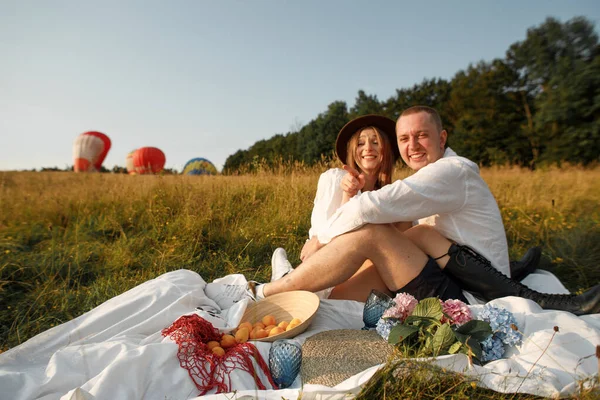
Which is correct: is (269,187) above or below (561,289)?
above

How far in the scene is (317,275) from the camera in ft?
7.95

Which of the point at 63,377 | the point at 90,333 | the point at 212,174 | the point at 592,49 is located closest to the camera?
the point at 63,377

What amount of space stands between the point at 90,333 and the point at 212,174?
15.0 feet

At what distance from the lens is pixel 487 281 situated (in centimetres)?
240

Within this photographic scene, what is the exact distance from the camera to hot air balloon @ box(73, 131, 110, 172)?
85.3 ft

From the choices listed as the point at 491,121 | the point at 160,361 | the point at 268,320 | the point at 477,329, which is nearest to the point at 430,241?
the point at 477,329

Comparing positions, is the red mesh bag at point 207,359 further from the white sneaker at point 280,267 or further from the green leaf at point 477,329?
the white sneaker at point 280,267

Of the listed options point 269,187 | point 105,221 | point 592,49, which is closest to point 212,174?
point 269,187

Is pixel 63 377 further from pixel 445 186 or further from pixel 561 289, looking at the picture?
pixel 561 289

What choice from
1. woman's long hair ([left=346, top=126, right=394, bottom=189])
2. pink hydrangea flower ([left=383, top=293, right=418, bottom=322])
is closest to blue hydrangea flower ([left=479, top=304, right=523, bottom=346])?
pink hydrangea flower ([left=383, top=293, right=418, bottom=322])

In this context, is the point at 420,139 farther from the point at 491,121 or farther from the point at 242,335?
the point at 491,121

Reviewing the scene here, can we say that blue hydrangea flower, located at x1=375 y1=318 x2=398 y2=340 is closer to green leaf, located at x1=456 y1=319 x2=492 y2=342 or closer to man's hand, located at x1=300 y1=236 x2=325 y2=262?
green leaf, located at x1=456 y1=319 x2=492 y2=342

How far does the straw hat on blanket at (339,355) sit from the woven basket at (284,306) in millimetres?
242

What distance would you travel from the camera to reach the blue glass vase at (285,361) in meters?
1.64
